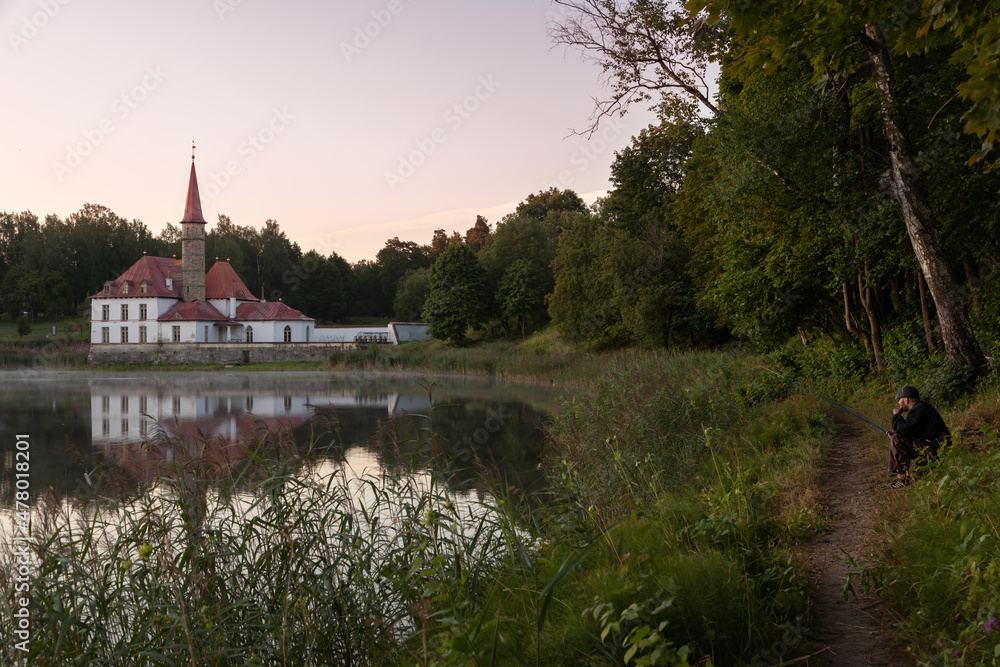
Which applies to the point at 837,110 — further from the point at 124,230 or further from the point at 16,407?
the point at 124,230

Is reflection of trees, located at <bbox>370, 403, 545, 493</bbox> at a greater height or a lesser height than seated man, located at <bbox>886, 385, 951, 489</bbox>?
lesser

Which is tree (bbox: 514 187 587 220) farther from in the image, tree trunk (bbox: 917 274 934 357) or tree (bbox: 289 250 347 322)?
tree trunk (bbox: 917 274 934 357)

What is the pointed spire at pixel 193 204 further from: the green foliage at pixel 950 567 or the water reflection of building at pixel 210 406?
the green foliage at pixel 950 567

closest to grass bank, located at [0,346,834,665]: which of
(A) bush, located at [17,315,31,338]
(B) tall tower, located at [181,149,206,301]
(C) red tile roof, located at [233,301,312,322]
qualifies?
(C) red tile roof, located at [233,301,312,322]

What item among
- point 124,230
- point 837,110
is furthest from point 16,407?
point 124,230

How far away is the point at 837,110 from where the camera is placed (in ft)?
34.4

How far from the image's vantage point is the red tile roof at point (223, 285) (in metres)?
53.2

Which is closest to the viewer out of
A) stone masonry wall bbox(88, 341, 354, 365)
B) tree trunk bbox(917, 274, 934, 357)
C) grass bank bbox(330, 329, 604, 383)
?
tree trunk bbox(917, 274, 934, 357)

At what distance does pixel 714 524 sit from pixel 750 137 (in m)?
8.13

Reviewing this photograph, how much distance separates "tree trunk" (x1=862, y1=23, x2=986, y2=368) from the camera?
8.31 meters

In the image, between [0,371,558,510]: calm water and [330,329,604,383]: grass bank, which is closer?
[0,371,558,510]: calm water

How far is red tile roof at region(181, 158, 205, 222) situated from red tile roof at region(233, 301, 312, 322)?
7121 millimetres

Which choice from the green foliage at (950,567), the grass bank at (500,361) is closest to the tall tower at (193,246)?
the grass bank at (500,361)

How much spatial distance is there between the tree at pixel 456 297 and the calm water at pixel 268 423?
44.1 ft
